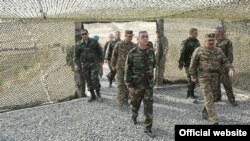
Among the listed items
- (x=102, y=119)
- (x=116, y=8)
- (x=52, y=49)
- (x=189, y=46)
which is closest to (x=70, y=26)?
(x=52, y=49)

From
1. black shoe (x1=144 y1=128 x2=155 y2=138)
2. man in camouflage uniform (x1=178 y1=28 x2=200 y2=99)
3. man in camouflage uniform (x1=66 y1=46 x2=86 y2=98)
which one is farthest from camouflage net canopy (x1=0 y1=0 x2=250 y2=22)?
black shoe (x1=144 y1=128 x2=155 y2=138)

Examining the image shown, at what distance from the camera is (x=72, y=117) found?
7926 millimetres

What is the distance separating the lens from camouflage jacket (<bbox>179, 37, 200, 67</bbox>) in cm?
875

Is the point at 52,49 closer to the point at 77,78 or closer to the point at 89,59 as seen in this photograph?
the point at 77,78

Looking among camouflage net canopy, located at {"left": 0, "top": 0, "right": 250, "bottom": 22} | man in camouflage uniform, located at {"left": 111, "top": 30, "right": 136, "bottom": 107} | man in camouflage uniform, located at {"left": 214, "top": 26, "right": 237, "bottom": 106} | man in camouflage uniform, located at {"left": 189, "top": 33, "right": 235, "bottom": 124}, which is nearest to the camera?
camouflage net canopy, located at {"left": 0, "top": 0, "right": 250, "bottom": 22}

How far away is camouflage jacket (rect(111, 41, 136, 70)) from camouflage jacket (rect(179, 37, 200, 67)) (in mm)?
1193

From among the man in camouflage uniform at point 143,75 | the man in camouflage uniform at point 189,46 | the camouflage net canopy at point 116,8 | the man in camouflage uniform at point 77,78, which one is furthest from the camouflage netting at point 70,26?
the man in camouflage uniform at point 143,75

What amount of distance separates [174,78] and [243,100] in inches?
93.2

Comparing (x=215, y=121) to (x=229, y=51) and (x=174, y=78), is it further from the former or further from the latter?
(x=174, y=78)

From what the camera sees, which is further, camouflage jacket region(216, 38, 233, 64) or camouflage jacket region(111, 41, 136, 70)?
camouflage jacket region(216, 38, 233, 64)

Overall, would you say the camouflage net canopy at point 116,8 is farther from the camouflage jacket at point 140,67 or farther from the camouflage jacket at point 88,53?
the camouflage jacket at point 88,53

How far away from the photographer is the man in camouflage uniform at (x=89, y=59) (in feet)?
28.5

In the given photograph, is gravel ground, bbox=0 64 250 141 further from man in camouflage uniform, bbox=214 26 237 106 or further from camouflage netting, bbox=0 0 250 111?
camouflage netting, bbox=0 0 250 111

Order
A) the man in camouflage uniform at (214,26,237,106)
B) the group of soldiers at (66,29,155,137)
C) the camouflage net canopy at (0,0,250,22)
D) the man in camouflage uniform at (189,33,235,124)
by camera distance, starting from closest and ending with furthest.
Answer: the camouflage net canopy at (0,0,250,22)
the group of soldiers at (66,29,155,137)
the man in camouflage uniform at (189,33,235,124)
the man in camouflage uniform at (214,26,237,106)
